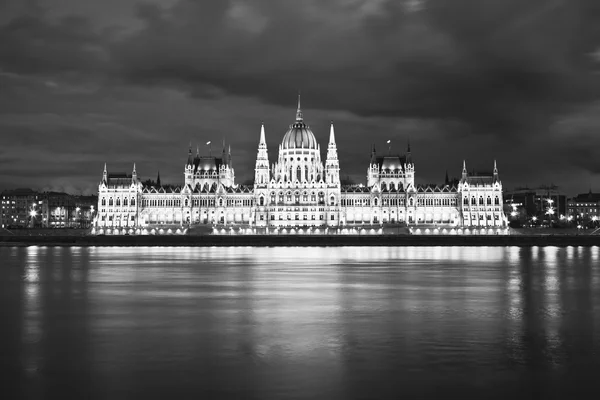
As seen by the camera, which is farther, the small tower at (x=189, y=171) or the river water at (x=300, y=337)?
the small tower at (x=189, y=171)

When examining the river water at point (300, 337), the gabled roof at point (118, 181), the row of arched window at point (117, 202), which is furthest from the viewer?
the gabled roof at point (118, 181)

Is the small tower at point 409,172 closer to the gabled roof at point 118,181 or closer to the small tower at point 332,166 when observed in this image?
the small tower at point 332,166

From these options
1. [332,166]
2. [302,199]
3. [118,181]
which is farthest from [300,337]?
[118,181]

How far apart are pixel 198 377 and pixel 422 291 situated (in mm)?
20928

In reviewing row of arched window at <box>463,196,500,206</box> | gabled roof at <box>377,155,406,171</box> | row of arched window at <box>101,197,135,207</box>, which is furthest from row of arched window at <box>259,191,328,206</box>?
row of arched window at <box>101,197,135,207</box>

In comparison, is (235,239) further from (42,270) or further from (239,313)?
(239,313)

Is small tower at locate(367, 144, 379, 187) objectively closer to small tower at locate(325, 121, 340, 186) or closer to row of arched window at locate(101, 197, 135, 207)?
small tower at locate(325, 121, 340, 186)

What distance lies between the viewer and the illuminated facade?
146 meters

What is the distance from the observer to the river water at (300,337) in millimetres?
17078

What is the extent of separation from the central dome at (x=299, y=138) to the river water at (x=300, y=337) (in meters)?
112

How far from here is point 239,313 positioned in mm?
29125

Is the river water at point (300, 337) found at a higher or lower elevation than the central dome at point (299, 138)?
lower

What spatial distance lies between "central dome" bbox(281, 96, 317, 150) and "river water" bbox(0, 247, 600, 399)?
112365 millimetres

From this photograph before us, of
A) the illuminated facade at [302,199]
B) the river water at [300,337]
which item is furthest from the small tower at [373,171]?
the river water at [300,337]
